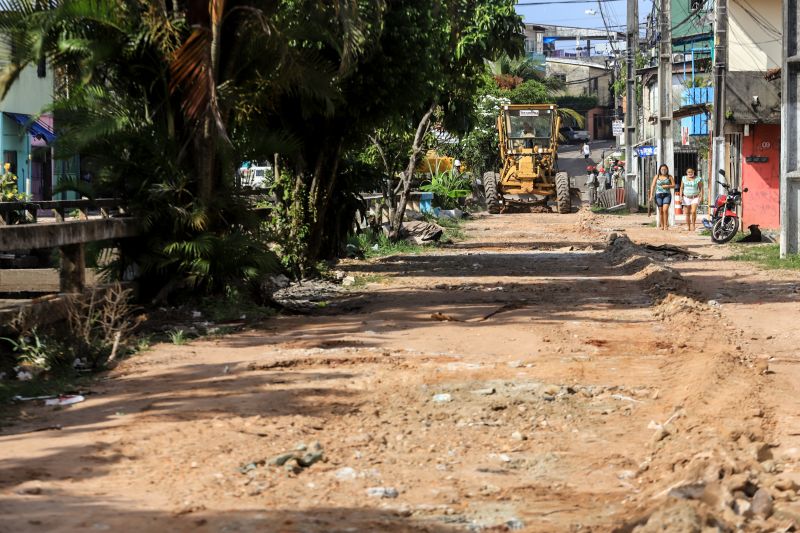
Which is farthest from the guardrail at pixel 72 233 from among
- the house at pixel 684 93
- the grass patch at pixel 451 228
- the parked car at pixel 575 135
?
the parked car at pixel 575 135

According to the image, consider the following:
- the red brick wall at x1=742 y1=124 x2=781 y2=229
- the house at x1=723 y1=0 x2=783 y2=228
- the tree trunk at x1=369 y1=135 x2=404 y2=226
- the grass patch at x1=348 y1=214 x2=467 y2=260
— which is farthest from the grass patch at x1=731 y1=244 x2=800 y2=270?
the tree trunk at x1=369 y1=135 x2=404 y2=226

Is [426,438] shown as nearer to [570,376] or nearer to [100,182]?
[570,376]

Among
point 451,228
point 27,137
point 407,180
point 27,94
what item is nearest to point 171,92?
point 407,180

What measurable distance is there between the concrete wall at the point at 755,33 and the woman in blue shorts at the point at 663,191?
6770 millimetres

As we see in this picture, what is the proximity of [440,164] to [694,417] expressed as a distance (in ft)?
145

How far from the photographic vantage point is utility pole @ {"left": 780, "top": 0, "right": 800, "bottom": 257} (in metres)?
21.7

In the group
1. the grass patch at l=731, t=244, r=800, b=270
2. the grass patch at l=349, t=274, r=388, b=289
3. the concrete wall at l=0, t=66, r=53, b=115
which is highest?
the concrete wall at l=0, t=66, r=53, b=115

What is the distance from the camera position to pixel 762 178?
33000 mm

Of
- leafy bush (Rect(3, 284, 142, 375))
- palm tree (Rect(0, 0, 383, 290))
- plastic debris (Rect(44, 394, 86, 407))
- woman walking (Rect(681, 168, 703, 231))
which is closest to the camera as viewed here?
plastic debris (Rect(44, 394, 86, 407))

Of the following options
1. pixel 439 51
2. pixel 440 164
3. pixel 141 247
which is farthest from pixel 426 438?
pixel 440 164

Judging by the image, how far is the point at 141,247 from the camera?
1369 centimetres

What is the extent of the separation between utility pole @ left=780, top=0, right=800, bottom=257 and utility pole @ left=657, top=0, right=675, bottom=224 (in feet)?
44.5

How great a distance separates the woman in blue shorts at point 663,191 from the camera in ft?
106

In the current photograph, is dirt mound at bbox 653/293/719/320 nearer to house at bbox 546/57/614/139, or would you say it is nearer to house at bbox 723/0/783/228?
house at bbox 723/0/783/228
